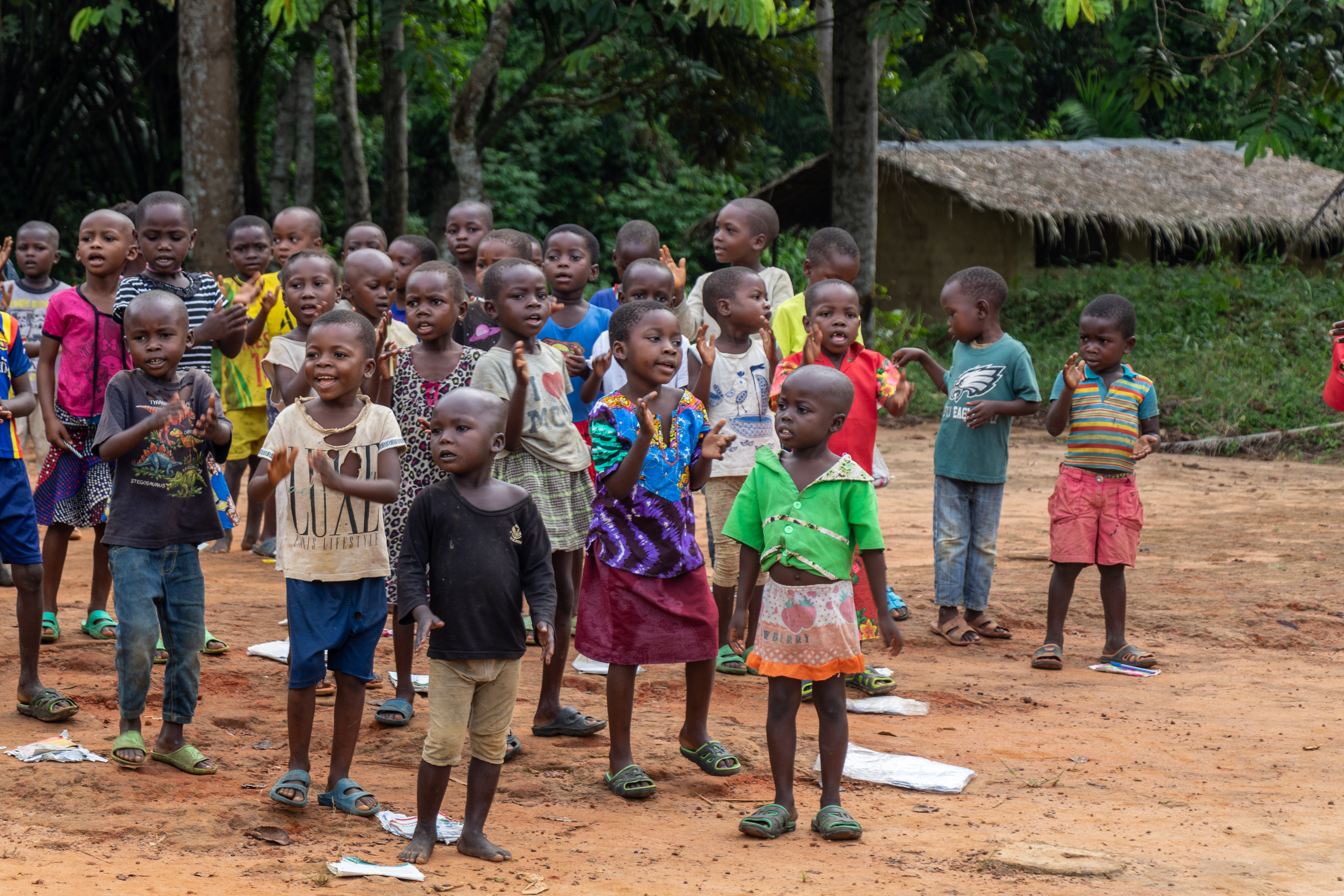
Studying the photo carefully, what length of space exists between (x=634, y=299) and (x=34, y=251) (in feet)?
13.9

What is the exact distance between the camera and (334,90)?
534 inches

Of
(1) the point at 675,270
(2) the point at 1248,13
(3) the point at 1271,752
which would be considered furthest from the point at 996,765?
(2) the point at 1248,13

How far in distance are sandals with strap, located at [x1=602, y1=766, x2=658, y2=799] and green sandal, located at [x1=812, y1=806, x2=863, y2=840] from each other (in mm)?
550

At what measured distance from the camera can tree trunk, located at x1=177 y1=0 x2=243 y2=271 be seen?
30.1 feet

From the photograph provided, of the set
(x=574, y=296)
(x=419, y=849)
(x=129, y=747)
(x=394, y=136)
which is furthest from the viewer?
(x=394, y=136)

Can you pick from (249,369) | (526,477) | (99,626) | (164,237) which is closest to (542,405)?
(526,477)

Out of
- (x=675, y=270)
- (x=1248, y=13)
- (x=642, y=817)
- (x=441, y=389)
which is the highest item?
(x=1248, y=13)

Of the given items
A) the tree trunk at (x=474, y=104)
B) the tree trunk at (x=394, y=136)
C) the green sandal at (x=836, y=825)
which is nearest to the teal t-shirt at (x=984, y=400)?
the green sandal at (x=836, y=825)

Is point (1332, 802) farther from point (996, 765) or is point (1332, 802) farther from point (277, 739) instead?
point (277, 739)

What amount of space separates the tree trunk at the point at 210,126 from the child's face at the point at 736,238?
4.96 meters

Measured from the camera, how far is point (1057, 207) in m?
17.2

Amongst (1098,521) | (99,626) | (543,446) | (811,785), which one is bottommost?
(811,785)

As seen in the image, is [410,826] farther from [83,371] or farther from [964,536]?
[964,536]

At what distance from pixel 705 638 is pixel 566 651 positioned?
24.4 inches
